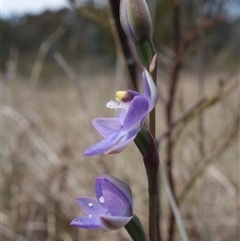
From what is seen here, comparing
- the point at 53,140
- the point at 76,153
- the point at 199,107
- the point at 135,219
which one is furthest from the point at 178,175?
the point at 135,219

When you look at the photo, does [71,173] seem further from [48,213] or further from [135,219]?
[135,219]

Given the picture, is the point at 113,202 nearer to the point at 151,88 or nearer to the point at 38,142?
the point at 151,88

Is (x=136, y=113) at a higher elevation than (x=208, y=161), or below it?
higher

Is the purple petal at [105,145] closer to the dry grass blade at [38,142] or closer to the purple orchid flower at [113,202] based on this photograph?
the purple orchid flower at [113,202]

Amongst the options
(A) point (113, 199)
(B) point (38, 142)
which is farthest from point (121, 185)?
(B) point (38, 142)

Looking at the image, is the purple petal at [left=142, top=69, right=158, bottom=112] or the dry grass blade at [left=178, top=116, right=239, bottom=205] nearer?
the purple petal at [left=142, top=69, right=158, bottom=112]

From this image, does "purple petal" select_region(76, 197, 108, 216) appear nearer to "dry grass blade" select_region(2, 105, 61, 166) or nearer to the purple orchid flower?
the purple orchid flower

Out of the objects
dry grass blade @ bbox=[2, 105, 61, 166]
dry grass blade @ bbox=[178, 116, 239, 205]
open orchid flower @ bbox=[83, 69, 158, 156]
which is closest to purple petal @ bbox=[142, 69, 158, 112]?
open orchid flower @ bbox=[83, 69, 158, 156]
